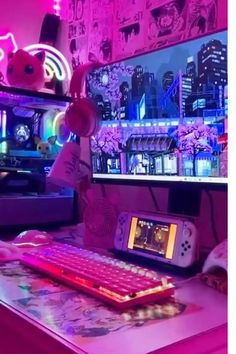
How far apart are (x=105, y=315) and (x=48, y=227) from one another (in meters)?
0.71

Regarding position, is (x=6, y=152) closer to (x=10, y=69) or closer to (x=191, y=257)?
(x=10, y=69)

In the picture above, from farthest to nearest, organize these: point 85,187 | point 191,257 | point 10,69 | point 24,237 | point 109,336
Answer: point 10,69, point 85,187, point 24,237, point 191,257, point 109,336

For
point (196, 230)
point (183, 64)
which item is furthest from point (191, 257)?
point (183, 64)

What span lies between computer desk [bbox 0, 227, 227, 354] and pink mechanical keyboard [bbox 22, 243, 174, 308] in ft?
0.06

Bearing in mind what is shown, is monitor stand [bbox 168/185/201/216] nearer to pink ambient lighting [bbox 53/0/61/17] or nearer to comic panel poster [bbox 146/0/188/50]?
comic panel poster [bbox 146/0/188/50]

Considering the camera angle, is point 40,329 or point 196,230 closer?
point 40,329

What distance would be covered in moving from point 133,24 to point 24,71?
1.18 feet

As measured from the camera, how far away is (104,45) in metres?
1.38

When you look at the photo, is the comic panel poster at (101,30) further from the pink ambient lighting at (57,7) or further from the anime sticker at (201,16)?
the anime sticker at (201,16)

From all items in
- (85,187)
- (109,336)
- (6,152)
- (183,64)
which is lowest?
(109,336)

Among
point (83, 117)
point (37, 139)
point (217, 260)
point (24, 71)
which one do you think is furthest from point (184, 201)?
point (24, 71)

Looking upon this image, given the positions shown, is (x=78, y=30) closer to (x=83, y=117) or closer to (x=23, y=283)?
(x=83, y=117)

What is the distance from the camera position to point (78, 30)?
1508mm

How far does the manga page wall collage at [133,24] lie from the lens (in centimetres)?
107
